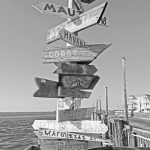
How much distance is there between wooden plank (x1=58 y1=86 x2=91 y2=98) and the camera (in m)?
4.72

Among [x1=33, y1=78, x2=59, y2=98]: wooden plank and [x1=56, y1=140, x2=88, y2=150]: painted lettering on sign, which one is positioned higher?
[x1=33, y1=78, x2=59, y2=98]: wooden plank

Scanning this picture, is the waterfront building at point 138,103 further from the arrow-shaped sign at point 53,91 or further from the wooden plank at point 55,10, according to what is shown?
the wooden plank at point 55,10

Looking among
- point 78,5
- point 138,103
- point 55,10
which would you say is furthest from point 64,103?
point 138,103

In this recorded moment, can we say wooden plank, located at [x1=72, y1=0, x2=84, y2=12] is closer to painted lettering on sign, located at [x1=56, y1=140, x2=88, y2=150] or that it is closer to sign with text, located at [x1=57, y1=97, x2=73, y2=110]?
sign with text, located at [x1=57, y1=97, x2=73, y2=110]

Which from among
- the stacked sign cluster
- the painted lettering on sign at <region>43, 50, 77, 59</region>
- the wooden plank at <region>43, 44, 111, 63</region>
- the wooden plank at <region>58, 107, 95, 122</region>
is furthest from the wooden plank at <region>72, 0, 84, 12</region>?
the wooden plank at <region>58, 107, 95, 122</region>

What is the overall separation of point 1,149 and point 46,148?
13990 mm

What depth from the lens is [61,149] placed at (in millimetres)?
4527

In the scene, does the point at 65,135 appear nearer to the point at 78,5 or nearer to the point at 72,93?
the point at 72,93

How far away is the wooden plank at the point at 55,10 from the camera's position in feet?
16.0

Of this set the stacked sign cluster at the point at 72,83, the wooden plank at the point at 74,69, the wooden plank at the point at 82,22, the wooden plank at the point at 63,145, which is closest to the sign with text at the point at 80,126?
the stacked sign cluster at the point at 72,83

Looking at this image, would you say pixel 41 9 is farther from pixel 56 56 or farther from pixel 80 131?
pixel 80 131

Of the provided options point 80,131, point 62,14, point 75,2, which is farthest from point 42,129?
point 75,2

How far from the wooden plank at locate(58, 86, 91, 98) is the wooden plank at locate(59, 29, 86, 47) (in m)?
1.13

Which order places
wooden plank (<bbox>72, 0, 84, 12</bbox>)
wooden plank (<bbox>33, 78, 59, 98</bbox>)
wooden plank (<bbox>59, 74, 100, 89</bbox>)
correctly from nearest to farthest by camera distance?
wooden plank (<bbox>33, 78, 59, 98</bbox>) < wooden plank (<bbox>59, 74, 100, 89</bbox>) < wooden plank (<bbox>72, 0, 84, 12</bbox>)
